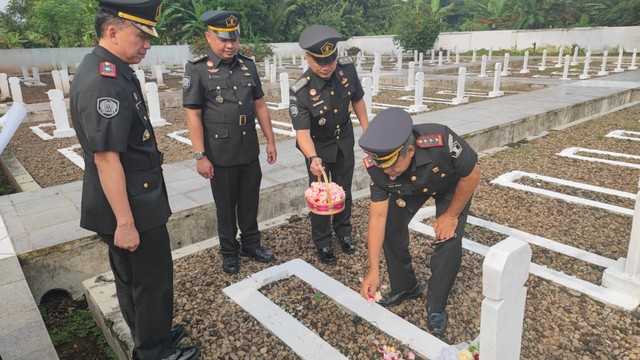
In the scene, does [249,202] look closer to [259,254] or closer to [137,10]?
[259,254]

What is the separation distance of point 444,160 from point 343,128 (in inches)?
52.6

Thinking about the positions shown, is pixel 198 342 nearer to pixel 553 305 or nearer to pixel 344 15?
pixel 553 305

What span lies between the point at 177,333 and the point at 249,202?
3.85ft

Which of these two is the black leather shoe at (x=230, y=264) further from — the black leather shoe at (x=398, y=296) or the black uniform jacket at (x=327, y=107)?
the black leather shoe at (x=398, y=296)

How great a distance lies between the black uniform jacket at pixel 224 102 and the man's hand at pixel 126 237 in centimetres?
127

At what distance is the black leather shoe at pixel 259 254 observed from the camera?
11.8ft

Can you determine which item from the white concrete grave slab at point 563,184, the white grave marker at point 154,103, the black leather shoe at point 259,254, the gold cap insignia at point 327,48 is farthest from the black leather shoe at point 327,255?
the white grave marker at point 154,103

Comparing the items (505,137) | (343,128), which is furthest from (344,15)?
(343,128)

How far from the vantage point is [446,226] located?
8.11ft

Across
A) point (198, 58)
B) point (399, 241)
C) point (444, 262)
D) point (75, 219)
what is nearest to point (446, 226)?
point (444, 262)

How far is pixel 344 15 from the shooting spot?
3756 cm

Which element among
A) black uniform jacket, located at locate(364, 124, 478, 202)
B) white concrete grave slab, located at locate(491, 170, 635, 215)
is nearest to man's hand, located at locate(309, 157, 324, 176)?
black uniform jacket, located at locate(364, 124, 478, 202)

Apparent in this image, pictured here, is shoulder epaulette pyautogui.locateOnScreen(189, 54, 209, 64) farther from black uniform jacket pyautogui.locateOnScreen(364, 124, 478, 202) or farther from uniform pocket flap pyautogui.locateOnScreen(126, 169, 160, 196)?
black uniform jacket pyautogui.locateOnScreen(364, 124, 478, 202)

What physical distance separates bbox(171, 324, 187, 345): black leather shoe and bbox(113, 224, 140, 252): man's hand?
2.67ft
